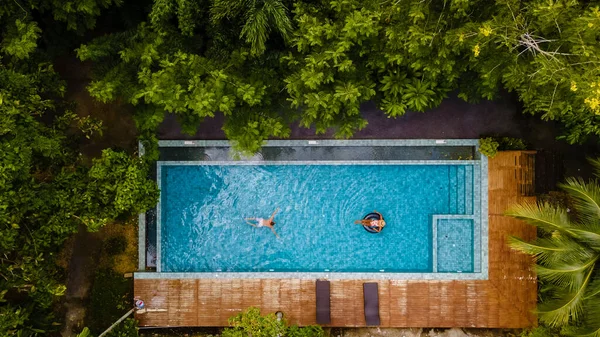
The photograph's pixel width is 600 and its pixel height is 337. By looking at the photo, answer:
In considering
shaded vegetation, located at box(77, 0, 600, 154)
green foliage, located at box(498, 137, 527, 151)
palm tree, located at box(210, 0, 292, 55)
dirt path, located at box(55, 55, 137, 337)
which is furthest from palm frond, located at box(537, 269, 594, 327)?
dirt path, located at box(55, 55, 137, 337)

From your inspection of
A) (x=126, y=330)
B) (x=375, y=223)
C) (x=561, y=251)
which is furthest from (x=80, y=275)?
(x=561, y=251)

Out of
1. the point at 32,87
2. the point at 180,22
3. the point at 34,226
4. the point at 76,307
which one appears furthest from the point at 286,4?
the point at 76,307

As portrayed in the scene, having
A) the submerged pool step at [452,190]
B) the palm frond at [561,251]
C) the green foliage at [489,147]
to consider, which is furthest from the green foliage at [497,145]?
the palm frond at [561,251]

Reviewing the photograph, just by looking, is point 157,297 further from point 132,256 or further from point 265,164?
point 265,164

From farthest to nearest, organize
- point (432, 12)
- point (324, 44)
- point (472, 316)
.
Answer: point (472, 316)
point (324, 44)
point (432, 12)

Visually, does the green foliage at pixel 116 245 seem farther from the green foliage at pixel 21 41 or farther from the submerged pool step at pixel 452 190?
the submerged pool step at pixel 452 190

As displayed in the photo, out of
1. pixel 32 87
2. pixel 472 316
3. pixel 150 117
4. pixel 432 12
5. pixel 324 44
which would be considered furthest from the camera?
pixel 472 316

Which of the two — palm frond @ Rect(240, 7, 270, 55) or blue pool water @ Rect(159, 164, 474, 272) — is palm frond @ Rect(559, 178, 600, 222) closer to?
blue pool water @ Rect(159, 164, 474, 272)
